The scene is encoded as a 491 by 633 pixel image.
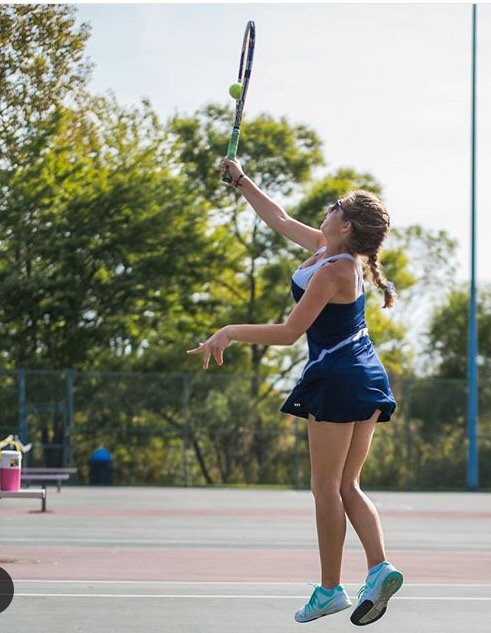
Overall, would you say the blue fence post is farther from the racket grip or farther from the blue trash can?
the racket grip

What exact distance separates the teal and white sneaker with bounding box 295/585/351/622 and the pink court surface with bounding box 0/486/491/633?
1.42ft

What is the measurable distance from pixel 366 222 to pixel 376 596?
165 cm

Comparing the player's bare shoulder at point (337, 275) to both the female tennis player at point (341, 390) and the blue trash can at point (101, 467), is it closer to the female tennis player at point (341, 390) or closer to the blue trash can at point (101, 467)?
the female tennis player at point (341, 390)

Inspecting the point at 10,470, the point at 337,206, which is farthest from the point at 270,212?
the point at 10,470

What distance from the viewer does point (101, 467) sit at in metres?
29.4

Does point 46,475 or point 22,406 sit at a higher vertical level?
point 22,406

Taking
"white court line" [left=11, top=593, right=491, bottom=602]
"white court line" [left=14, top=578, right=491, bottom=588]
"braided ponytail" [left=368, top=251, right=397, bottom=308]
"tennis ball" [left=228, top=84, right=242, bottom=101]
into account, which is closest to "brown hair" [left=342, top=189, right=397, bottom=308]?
"braided ponytail" [left=368, top=251, right=397, bottom=308]

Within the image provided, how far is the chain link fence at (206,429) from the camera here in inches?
1181

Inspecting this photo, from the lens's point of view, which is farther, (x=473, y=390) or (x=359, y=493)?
(x=473, y=390)

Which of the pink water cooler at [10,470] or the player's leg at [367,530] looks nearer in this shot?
the player's leg at [367,530]

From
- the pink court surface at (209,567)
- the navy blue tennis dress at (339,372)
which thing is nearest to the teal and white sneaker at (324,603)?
the pink court surface at (209,567)

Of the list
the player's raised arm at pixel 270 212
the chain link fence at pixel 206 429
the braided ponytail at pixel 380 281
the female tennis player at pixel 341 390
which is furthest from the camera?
the chain link fence at pixel 206 429

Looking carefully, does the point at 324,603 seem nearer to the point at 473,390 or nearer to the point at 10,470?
the point at 10,470

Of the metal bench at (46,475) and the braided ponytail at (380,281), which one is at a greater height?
the braided ponytail at (380,281)
